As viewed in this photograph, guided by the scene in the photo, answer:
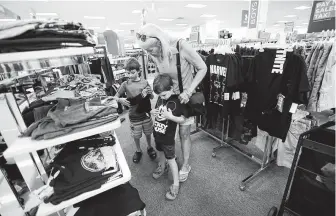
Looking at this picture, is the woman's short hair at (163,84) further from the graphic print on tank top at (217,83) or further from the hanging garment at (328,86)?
the hanging garment at (328,86)

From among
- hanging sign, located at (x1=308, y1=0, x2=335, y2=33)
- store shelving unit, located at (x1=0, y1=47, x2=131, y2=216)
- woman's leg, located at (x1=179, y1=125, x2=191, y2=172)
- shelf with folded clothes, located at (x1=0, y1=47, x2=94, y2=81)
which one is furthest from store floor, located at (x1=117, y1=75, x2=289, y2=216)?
hanging sign, located at (x1=308, y1=0, x2=335, y2=33)

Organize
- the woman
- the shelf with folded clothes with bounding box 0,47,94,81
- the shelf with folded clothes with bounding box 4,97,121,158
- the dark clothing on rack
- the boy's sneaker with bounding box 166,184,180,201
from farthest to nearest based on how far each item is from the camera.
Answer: the boy's sneaker with bounding box 166,184,180,201 < the woman < the dark clothing on rack < the shelf with folded clothes with bounding box 4,97,121,158 < the shelf with folded clothes with bounding box 0,47,94,81

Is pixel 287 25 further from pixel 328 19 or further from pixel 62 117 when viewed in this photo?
pixel 62 117

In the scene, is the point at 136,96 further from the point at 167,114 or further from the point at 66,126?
the point at 66,126

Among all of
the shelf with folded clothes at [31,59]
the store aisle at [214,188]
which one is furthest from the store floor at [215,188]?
the shelf with folded clothes at [31,59]

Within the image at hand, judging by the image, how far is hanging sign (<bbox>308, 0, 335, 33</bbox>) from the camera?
307 centimetres

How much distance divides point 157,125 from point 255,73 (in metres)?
1.25

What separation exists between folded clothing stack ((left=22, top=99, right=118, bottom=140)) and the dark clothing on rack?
0.56 metres

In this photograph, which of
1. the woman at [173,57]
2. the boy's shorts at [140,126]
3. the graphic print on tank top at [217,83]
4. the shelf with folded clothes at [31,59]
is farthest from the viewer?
the boy's shorts at [140,126]

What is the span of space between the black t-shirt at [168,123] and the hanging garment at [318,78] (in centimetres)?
139

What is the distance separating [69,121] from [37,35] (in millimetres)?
390

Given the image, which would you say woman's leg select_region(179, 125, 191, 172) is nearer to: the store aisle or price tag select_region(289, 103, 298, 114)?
the store aisle

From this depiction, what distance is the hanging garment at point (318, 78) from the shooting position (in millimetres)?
1663

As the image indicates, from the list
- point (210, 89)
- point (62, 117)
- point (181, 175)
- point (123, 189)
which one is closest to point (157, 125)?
point (123, 189)
